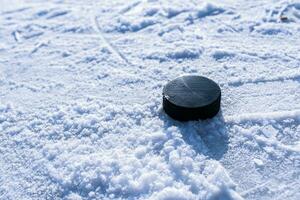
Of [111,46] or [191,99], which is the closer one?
[191,99]

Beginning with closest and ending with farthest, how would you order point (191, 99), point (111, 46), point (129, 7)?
1. point (191, 99)
2. point (111, 46)
3. point (129, 7)

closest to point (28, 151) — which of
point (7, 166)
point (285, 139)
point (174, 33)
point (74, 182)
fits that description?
point (7, 166)

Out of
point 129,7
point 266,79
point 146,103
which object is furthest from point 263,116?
point 129,7

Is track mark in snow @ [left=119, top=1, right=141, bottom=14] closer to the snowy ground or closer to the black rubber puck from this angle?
the snowy ground

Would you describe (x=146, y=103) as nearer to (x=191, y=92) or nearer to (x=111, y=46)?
(x=191, y=92)

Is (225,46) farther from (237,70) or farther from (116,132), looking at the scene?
(116,132)

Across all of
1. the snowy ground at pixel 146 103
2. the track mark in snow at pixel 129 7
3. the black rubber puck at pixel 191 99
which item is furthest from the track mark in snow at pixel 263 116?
the track mark in snow at pixel 129 7

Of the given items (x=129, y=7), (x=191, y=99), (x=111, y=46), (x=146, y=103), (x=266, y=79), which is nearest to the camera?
(x=191, y=99)

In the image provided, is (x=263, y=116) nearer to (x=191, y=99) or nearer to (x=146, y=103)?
(x=191, y=99)

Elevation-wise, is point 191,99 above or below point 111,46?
above
